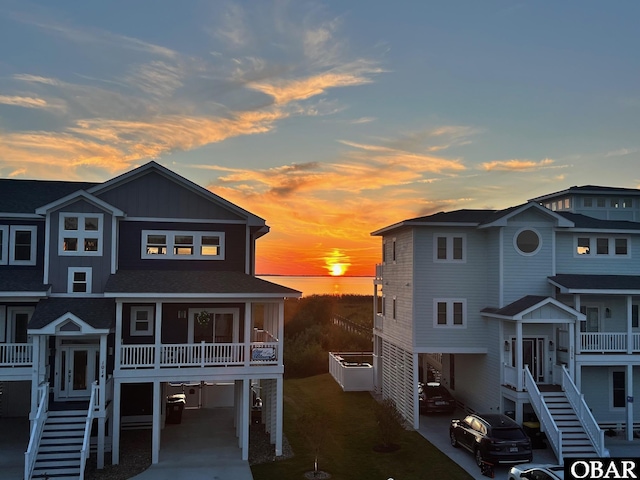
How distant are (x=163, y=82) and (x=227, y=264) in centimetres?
859

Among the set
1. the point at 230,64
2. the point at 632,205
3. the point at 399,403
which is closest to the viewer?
the point at 230,64

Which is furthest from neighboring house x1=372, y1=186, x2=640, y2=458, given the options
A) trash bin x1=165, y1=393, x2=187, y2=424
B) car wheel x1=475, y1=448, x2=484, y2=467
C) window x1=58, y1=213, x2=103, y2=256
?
window x1=58, y1=213, x2=103, y2=256

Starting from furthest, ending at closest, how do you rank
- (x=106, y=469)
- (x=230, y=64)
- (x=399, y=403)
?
(x=399, y=403)
(x=230, y=64)
(x=106, y=469)

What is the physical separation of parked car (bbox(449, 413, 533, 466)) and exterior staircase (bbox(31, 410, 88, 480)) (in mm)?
13451

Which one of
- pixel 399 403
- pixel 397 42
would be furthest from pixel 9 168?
pixel 399 403

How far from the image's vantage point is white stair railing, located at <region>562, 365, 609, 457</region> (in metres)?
20.0

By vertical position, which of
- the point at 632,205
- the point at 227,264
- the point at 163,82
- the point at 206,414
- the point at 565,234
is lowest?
the point at 206,414

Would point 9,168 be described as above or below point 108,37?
below

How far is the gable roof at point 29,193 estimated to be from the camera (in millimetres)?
22859

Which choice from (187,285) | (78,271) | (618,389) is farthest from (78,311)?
(618,389)

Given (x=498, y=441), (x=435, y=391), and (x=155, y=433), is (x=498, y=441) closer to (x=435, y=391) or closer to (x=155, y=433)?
(x=435, y=391)

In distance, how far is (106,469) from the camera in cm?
1905

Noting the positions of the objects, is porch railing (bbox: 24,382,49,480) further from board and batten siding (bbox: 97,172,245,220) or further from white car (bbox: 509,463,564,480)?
white car (bbox: 509,463,564,480)

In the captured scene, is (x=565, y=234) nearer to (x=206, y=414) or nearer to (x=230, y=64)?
(x=230, y=64)
